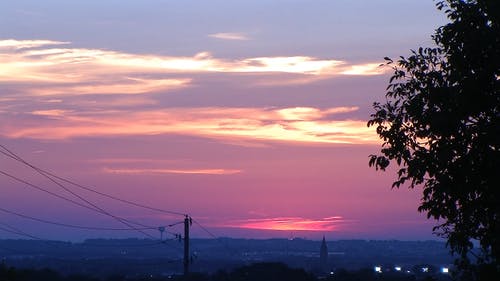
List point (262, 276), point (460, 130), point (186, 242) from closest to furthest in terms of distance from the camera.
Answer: point (460, 130) < point (186, 242) < point (262, 276)

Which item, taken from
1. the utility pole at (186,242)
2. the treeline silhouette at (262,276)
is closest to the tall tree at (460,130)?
the utility pole at (186,242)

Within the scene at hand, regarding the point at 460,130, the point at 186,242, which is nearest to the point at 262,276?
the point at 186,242

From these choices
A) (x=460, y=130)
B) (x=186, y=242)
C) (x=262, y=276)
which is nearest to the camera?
(x=460, y=130)

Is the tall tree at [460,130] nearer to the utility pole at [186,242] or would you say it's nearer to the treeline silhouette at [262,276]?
the utility pole at [186,242]

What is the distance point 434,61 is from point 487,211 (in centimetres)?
309

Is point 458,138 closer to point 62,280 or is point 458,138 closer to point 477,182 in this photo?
point 477,182

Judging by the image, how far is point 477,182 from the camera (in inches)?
742

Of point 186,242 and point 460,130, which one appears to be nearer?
point 460,130

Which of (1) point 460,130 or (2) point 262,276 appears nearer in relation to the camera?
(1) point 460,130

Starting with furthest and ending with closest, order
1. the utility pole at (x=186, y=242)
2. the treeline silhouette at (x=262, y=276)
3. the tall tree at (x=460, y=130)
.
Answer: the treeline silhouette at (x=262, y=276)
the utility pole at (x=186, y=242)
the tall tree at (x=460, y=130)

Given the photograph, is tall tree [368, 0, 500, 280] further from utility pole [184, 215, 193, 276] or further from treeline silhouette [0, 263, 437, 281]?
treeline silhouette [0, 263, 437, 281]

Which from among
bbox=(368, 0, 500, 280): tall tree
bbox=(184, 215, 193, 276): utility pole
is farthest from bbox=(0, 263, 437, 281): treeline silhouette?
bbox=(368, 0, 500, 280): tall tree

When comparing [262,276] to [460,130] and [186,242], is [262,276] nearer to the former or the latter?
[186,242]

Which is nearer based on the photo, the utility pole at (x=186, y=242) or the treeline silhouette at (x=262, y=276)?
the utility pole at (x=186, y=242)
